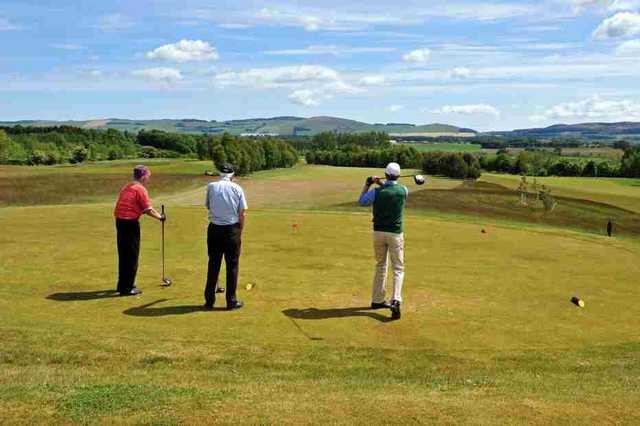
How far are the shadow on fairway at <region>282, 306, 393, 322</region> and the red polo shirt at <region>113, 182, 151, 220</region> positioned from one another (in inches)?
145

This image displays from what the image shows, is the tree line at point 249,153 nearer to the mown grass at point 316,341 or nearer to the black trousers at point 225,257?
the mown grass at point 316,341

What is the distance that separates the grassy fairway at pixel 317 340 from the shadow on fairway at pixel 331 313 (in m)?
0.06

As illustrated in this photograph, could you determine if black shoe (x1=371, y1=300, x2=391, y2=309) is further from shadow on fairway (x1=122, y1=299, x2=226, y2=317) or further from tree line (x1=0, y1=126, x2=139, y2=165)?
tree line (x1=0, y1=126, x2=139, y2=165)

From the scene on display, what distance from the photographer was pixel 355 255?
16.8m

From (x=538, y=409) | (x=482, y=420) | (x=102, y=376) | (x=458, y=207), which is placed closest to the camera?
(x=482, y=420)

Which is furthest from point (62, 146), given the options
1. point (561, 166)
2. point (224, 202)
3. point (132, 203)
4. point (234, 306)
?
point (234, 306)

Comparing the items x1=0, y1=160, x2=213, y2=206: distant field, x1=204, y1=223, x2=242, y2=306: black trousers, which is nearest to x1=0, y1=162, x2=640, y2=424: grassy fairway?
x1=204, y1=223, x2=242, y2=306: black trousers

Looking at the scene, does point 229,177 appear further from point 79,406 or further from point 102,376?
point 79,406

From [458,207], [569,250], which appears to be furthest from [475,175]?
[569,250]

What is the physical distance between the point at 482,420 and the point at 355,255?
10.5m

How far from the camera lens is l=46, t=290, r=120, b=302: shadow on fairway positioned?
11.5 metres

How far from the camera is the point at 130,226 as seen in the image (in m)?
12.3

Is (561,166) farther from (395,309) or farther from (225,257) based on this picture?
(225,257)

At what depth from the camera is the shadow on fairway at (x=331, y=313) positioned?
10773mm
